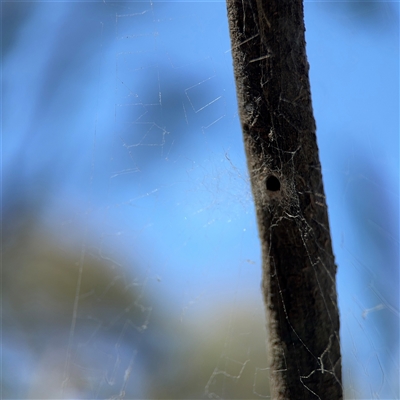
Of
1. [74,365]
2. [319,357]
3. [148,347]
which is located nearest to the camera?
[319,357]

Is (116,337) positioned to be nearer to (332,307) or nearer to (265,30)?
(332,307)

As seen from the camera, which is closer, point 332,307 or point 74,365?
point 332,307

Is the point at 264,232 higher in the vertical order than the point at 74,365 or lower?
higher

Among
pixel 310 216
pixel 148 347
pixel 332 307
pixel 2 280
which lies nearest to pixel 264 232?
pixel 310 216

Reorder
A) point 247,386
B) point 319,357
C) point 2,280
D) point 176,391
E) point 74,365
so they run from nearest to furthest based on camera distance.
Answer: point 319,357, point 74,365, point 247,386, point 176,391, point 2,280

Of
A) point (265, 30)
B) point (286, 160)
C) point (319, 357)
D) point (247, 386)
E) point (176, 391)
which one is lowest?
point (176, 391)
